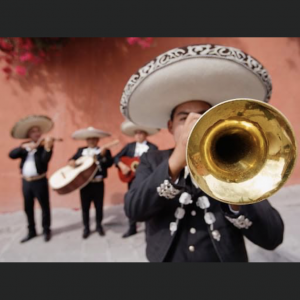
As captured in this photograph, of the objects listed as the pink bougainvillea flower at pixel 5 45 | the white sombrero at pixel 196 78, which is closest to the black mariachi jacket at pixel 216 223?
the white sombrero at pixel 196 78

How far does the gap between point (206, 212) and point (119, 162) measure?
2682mm

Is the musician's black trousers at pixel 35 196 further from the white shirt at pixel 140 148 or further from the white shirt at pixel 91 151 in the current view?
the white shirt at pixel 140 148

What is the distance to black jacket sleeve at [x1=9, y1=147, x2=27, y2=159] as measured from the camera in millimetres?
3346

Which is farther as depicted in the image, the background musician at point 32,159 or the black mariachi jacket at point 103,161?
the black mariachi jacket at point 103,161

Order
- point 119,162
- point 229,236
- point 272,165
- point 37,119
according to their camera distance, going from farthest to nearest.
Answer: point 119,162, point 37,119, point 229,236, point 272,165

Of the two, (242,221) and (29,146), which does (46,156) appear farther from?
(242,221)

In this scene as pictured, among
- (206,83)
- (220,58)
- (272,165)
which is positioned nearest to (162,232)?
(272,165)

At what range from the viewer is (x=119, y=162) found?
3746 millimetres

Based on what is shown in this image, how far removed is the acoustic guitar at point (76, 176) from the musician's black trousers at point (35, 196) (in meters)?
0.24

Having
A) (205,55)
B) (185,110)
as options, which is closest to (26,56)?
(185,110)

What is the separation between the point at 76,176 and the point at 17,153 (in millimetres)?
1052

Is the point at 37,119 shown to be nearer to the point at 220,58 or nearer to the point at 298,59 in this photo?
the point at 220,58

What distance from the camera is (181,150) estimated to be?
3.30 feet

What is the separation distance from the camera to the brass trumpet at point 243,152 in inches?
34.1
